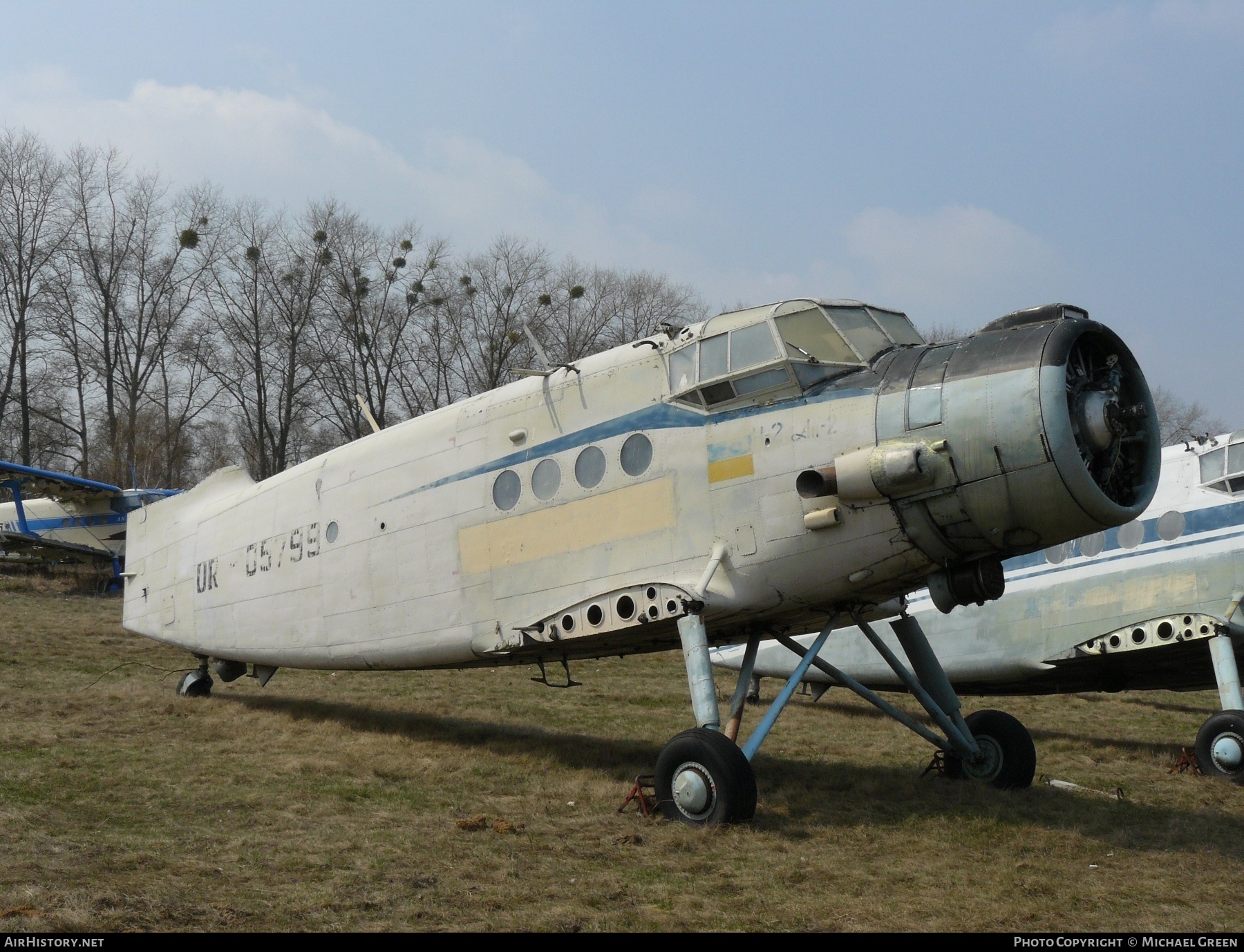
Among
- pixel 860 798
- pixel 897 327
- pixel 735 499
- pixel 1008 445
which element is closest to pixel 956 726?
pixel 860 798

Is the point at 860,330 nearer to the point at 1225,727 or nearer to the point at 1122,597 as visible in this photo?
the point at 1225,727

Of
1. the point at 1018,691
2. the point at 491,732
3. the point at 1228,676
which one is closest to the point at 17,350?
the point at 491,732

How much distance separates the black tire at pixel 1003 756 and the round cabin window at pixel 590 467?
14.1 feet

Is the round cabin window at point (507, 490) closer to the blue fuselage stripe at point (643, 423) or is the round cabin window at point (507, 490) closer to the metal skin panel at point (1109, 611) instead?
the blue fuselage stripe at point (643, 423)

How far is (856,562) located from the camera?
787 centimetres

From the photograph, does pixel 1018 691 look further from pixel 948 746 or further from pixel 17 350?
pixel 17 350

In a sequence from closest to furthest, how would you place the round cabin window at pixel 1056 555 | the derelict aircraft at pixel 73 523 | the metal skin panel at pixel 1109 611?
the metal skin panel at pixel 1109 611, the round cabin window at pixel 1056 555, the derelict aircraft at pixel 73 523

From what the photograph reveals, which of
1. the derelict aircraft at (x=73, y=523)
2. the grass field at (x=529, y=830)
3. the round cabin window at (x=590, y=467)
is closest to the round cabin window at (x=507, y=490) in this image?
the round cabin window at (x=590, y=467)

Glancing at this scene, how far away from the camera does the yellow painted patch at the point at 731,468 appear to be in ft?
26.9

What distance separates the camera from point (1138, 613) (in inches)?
480

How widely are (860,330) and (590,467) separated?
2617mm

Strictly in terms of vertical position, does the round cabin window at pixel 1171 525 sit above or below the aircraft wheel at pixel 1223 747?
above

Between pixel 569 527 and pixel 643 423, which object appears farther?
pixel 569 527

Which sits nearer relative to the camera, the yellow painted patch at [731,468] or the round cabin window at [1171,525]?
the yellow painted patch at [731,468]
